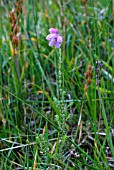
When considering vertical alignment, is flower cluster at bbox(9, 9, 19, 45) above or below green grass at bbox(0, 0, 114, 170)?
above

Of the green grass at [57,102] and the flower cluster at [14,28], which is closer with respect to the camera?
the green grass at [57,102]

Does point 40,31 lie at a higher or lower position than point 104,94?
higher

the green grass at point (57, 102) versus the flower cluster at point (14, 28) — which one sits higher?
the flower cluster at point (14, 28)

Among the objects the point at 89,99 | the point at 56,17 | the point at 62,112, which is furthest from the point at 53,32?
→ the point at 56,17

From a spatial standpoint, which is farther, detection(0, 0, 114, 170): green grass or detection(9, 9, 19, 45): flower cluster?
detection(9, 9, 19, 45): flower cluster

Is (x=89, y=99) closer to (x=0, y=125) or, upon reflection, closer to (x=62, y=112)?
(x=62, y=112)

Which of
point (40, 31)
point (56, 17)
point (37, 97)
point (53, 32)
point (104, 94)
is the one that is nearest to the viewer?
point (53, 32)

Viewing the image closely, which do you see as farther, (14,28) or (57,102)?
(14,28)

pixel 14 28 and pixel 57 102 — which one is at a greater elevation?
pixel 14 28
